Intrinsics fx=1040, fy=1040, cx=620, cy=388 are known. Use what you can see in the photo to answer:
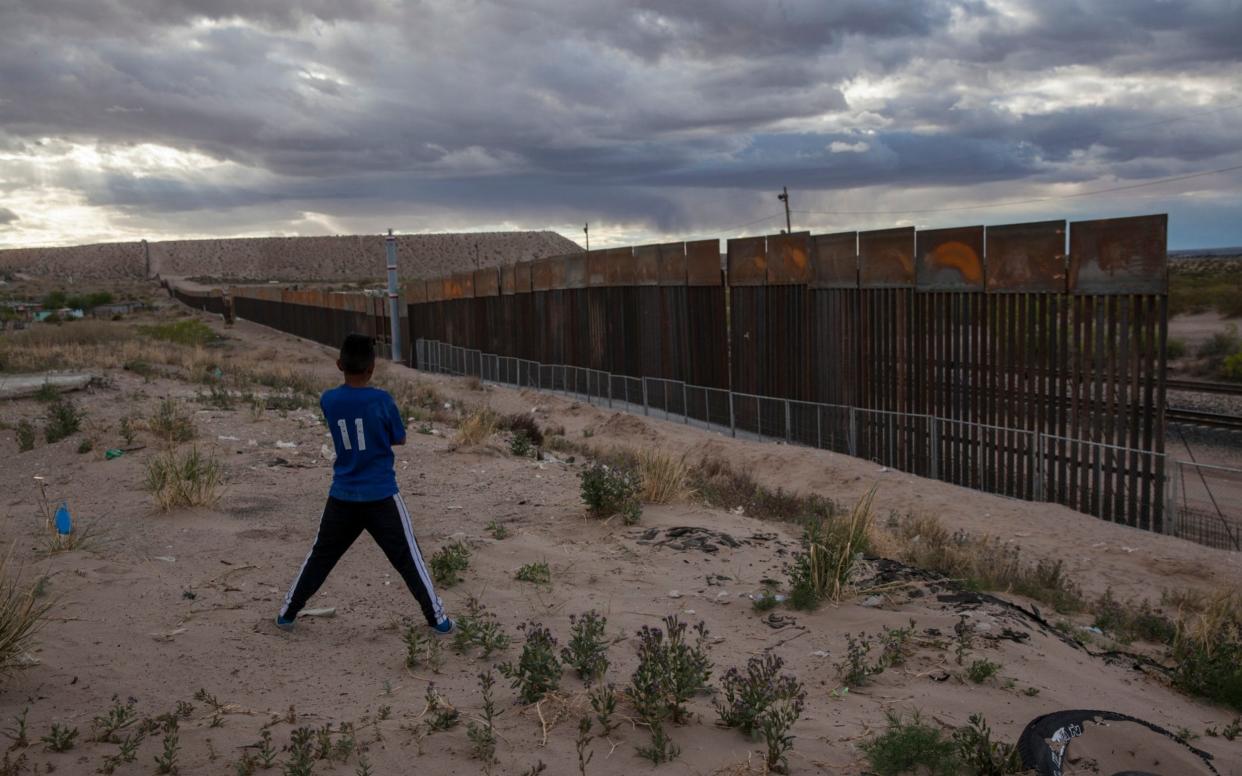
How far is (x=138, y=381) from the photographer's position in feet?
55.4

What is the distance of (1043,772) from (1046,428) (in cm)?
1000

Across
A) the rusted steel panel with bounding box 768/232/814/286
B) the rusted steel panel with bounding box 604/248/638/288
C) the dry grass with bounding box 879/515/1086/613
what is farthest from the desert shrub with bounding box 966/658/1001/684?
the rusted steel panel with bounding box 604/248/638/288

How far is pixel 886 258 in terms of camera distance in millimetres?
15664

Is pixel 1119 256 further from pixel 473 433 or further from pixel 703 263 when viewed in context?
pixel 703 263

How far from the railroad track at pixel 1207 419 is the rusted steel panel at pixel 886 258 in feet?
31.0

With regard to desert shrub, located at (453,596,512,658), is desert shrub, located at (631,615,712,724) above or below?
above

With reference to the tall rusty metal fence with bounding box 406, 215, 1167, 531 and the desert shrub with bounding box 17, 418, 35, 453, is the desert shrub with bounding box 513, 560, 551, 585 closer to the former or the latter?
the desert shrub with bounding box 17, 418, 35, 453

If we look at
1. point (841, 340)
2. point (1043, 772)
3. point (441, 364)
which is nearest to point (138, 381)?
point (841, 340)

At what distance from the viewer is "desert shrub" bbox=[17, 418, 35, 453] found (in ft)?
35.2

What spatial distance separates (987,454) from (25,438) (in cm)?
1160

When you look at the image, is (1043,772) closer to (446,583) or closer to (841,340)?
(446,583)

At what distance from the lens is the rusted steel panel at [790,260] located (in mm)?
17344

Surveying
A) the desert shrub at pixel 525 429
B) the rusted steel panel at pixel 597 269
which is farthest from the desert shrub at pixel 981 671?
the rusted steel panel at pixel 597 269

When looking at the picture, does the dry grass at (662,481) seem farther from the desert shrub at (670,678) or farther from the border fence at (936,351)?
the border fence at (936,351)
